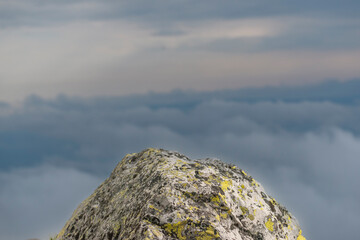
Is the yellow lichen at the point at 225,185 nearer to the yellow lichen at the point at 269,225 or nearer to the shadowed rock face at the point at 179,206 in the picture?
the shadowed rock face at the point at 179,206

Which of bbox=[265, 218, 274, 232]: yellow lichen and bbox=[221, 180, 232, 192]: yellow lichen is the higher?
bbox=[221, 180, 232, 192]: yellow lichen

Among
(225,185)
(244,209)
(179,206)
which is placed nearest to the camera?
(179,206)

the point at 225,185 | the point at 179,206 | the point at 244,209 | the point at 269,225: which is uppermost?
the point at 225,185

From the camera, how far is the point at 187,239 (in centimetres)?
647

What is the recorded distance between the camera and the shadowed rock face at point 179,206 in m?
6.54

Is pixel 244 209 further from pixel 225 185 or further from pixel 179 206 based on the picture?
pixel 179 206

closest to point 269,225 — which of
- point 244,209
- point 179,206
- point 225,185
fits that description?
point 244,209

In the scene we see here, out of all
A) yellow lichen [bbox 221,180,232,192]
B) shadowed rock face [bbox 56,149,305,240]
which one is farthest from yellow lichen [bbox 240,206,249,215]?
yellow lichen [bbox 221,180,232,192]

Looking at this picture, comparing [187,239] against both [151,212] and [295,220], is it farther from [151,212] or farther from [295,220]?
[295,220]

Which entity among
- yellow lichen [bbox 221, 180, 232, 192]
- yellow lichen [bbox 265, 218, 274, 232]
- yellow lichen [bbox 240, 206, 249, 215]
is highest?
yellow lichen [bbox 221, 180, 232, 192]

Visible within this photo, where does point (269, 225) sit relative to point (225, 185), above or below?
below

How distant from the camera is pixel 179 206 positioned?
6.67 meters

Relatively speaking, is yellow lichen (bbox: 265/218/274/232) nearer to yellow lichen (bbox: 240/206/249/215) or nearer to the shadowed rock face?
the shadowed rock face

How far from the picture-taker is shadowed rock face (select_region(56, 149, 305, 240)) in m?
6.54
